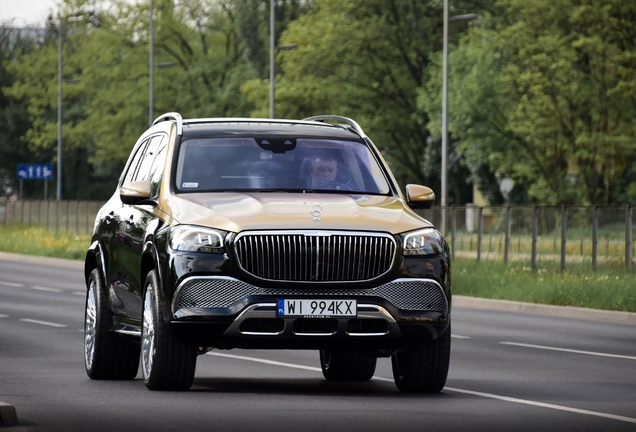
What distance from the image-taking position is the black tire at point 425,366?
1155 centimetres

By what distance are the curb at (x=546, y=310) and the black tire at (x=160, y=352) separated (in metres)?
12.5

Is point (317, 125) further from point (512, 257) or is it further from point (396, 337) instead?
point (512, 257)

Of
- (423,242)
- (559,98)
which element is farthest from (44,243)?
(423,242)

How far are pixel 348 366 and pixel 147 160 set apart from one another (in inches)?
87.7

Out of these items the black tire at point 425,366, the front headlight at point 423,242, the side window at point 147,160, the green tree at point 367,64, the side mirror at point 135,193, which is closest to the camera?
the front headlight at point 423,242

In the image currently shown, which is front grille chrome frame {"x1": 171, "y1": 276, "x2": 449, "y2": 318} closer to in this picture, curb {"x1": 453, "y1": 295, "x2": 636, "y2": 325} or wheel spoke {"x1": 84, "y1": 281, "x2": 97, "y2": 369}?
wheel spoke {"x1": 84, "y1": 281, "x2": 97, "y2": 369}

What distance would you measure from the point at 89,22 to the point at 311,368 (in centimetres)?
7164

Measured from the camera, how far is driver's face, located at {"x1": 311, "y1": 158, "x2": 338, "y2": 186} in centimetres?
1201

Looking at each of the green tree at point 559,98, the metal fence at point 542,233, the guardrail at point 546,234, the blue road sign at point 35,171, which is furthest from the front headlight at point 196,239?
the blue road sign at point 35,171

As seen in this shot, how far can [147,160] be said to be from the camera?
13.0m

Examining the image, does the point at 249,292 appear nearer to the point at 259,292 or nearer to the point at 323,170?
the point at 259,292

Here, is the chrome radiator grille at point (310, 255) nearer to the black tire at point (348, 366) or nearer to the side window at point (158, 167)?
the side window at point (158, 167)

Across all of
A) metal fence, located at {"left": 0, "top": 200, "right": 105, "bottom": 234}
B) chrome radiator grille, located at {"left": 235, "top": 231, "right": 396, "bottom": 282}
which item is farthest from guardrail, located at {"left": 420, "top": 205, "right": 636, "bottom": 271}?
metal fence, located at {"left": 0, "top": 200, "right": 105, "bottom": 234}

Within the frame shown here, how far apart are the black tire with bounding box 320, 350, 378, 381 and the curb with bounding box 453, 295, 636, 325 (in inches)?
411
